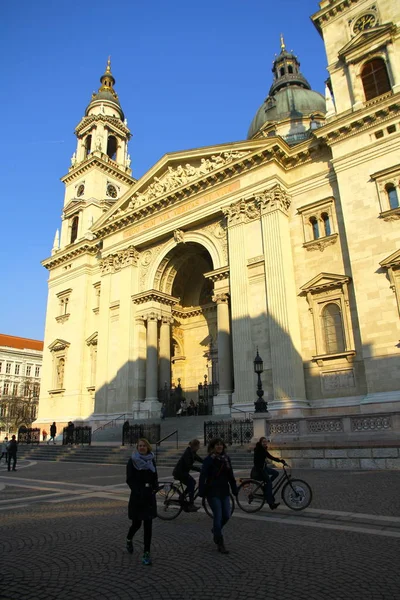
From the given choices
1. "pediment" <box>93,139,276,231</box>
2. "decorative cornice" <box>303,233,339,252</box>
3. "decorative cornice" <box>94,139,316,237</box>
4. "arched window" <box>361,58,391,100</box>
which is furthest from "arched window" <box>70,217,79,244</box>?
"arched window" <box>361,58,391,100</box>

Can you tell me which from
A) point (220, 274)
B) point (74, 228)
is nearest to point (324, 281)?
point (220, 274)

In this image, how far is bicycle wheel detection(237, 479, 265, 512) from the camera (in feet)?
27.6

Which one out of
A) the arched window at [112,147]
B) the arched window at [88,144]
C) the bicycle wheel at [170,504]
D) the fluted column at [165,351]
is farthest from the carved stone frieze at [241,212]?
the arched window at [112,147]

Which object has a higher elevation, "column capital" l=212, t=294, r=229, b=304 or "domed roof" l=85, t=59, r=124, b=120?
"domed roof" l=85, t=59, r=124, b=120

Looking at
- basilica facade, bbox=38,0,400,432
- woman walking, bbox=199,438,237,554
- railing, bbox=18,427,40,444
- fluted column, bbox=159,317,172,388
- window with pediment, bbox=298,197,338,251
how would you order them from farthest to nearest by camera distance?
railing, bbox=18,427,40,444 < fluted column, bbox=159,317,172,388 < window with pediment, bbox=298,197,338,251 < basilica facade, bbox=38,0,400,432 < woman walking, bbox=199,438,237,554

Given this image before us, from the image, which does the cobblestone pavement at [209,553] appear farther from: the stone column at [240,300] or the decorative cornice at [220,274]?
the decorative cornice at [220,274]

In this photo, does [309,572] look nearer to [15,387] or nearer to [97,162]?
[97,162]

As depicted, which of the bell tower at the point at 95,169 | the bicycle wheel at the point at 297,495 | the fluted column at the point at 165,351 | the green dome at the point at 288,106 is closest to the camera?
the bicycle wheel at the point at 297,495

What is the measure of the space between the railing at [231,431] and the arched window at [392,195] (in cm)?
1260

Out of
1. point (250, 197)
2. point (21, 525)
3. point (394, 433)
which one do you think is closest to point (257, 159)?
point (250, 197)

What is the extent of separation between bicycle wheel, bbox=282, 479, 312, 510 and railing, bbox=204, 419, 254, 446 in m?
9.93

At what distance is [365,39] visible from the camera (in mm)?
24391

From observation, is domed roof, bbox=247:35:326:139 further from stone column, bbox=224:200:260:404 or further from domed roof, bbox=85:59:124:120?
stone column, bbox=224:200:260:404

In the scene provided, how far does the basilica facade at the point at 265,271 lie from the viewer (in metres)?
21.3
